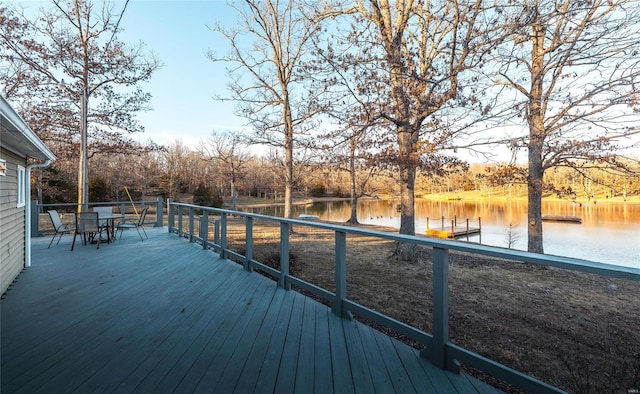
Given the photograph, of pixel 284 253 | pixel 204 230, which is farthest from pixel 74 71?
pixel 284 253

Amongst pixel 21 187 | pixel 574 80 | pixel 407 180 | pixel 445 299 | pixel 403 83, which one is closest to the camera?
pixel 445 299

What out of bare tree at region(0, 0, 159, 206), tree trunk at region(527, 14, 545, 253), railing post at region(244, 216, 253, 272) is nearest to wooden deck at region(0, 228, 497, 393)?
railing post at region(244, 216, 253, 272)

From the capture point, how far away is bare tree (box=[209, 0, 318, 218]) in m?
11.8

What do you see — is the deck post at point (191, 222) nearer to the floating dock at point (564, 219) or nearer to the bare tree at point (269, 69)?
the bare tree at point (269, 69)

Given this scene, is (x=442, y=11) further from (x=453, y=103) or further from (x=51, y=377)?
(x=51, y=377)

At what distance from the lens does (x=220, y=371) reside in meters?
1.94

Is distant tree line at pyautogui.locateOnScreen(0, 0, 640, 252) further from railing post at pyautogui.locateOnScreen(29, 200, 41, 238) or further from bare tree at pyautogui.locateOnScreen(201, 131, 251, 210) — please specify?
bare tree at pyautogui.locateOnScreen(201, 131, 251, 210)

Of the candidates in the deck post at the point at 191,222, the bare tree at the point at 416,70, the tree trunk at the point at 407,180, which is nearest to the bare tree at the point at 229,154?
the deck post at the point at 191,222

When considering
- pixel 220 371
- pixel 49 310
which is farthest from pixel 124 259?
pixel 220 371

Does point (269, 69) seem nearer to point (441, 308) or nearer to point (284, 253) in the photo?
point (284, 253)

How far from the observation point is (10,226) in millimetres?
4086

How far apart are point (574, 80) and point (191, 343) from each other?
30.6 feet

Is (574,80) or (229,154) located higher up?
(229,154)

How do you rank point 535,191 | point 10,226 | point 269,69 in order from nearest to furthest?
point 10,226 → point 535,191 → point 269,69
